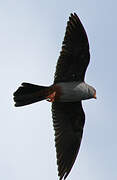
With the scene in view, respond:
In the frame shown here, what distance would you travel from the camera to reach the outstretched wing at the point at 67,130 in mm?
19406

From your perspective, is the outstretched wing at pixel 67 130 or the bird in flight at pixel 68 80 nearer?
the bird in flight at pixel 68 80

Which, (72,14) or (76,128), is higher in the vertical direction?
(72,14)

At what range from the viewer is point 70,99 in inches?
727

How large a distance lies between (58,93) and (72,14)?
247cm

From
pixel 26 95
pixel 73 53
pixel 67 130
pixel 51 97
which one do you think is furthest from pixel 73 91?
pixel 67 130

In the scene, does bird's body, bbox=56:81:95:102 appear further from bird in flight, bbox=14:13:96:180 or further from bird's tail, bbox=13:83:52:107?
bird's tail, bbox=13:83:52:107

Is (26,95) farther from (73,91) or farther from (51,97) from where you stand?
(73,91)

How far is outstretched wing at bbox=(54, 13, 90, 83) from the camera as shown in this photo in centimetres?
1820

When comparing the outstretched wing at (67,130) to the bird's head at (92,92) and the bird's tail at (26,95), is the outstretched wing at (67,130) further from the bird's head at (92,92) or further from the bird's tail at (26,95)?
the bird's tail at (26,95)

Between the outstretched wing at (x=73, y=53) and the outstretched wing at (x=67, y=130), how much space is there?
1.45 metres

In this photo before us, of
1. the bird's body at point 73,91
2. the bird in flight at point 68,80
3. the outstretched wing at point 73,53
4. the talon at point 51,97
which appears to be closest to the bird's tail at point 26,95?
the bird in flight at point 68,80

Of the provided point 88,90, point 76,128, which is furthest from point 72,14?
point 76,128

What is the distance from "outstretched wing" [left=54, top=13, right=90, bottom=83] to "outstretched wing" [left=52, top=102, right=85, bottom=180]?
4.75 ft

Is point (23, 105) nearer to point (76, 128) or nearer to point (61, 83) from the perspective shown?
point (61, 83)
